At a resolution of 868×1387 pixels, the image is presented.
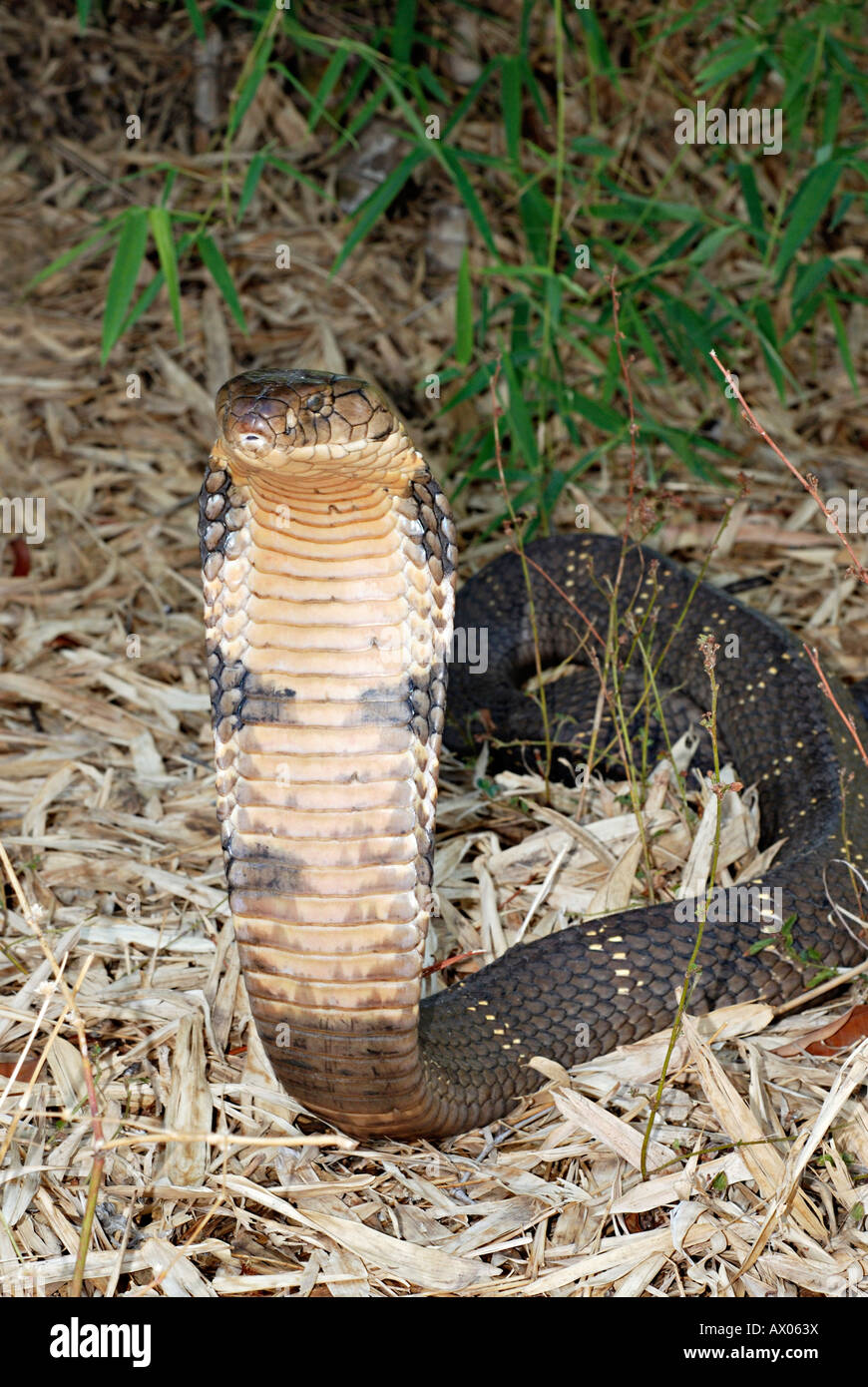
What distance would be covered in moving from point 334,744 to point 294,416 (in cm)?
61

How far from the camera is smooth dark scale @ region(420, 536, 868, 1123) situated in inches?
118

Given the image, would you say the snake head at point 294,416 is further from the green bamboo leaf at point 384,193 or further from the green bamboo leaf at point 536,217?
the green bamboo leaf at point 536,217

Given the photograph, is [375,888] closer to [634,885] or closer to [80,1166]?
[80,1166]

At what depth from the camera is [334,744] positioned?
7.85 ft

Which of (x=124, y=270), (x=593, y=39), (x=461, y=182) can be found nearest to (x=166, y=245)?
(x=124, y=270)

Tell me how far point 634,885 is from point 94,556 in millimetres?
2335

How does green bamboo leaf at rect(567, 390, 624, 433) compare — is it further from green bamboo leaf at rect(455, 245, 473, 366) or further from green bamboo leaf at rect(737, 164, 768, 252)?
green bamboo leaf at rect(737, 164, 768, 252)

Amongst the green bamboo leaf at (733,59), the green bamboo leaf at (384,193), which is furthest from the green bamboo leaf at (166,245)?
the green bamboo leaf at (733,59)

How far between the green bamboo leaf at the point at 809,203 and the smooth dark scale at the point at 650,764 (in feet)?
3.44

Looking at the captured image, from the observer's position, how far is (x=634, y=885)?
3525 millimetres

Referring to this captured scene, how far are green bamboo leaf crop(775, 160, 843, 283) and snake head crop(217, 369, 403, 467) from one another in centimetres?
260

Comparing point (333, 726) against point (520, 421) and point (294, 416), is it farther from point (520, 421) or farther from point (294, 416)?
point (520, 421)

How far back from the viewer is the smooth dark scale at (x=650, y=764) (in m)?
3.00
